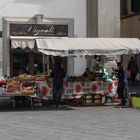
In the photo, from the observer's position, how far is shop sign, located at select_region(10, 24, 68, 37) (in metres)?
23.9

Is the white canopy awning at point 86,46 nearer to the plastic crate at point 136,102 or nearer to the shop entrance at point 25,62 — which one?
the plastic crate at point 136,102

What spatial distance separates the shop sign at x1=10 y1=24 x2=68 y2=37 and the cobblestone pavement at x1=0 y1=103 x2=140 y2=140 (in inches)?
271

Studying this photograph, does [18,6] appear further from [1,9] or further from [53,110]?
[53,110]

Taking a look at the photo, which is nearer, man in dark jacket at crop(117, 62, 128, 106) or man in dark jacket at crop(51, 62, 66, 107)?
man in dark jacket at crop(51, 62, 66, 107)

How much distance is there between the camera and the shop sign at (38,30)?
78.4 ft

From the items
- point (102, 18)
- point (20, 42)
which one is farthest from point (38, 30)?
point (102, 18)

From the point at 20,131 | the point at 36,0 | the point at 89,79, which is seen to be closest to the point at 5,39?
the point at 36,0

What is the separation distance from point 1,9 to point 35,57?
287 centimetres

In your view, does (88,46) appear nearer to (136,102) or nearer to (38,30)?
(136,102)

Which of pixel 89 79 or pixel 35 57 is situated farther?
pixel 35 57

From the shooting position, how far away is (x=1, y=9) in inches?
932

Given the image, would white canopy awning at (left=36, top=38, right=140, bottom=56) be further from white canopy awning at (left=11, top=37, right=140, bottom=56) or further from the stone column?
the stone column

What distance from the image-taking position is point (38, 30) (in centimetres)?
2422

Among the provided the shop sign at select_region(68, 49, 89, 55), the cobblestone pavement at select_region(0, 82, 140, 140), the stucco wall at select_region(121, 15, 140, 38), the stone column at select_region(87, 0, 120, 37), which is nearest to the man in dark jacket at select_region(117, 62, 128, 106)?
the cobblestone pavement at select_region(0, 82, 140, 140)
